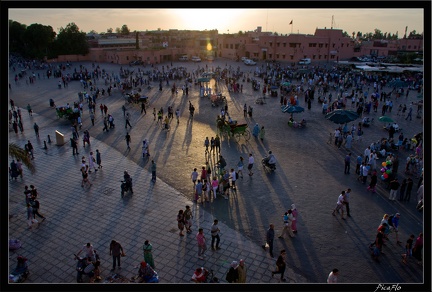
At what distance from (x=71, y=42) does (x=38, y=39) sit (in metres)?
5.76

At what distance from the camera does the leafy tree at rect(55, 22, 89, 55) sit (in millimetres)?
62000

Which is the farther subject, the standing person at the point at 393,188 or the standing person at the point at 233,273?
the standing person at the point at 393,188

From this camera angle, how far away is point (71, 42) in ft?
204

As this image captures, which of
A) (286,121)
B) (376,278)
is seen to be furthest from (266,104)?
(376,278)

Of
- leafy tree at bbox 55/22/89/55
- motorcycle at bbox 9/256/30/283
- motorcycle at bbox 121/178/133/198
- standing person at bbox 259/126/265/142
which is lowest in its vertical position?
motorcycle at bbox 9/256/30/283

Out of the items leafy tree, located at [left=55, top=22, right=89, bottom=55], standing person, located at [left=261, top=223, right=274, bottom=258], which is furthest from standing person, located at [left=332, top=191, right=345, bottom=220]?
leafy tree, located at [left=55, top=22, right=89, bottom=55]

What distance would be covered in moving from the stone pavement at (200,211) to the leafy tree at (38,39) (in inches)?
1958

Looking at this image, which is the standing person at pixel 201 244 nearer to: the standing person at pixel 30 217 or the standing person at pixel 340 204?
the standing person at pixel 340 204

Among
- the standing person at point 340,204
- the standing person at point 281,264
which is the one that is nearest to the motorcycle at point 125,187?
the standing person at point 281,264

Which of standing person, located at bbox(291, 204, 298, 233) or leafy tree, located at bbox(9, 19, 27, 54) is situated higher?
leafy tree, located at bbox(9, 19, 27, 54)

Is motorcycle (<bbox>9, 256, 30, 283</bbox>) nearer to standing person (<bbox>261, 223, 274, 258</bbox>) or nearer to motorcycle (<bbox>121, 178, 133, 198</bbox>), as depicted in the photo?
motorcycle (<bbox>121, 178, 133, 198</bbox>)

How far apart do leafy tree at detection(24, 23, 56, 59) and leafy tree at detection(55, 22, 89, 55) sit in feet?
6.00

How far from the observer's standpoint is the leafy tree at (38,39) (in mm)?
60844

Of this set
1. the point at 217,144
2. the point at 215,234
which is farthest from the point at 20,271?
the point at 217,144
